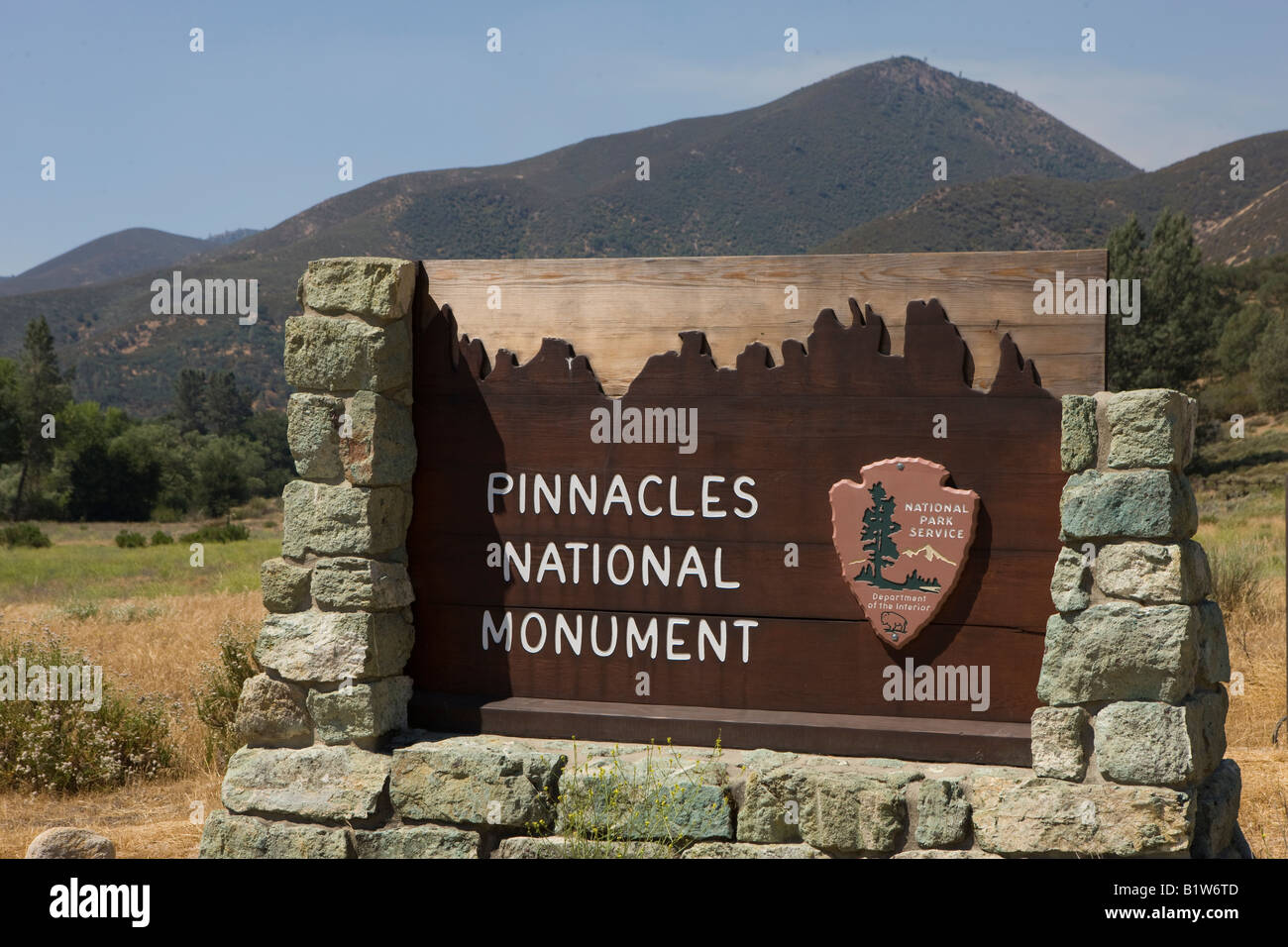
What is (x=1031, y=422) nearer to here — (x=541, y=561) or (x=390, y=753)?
(x=541, y=561)

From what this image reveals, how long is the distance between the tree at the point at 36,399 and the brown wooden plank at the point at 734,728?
38755 millimetres

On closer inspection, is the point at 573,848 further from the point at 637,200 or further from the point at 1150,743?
the point at 637,200

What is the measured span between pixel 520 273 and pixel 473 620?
1308mm

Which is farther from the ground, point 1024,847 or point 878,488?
point 878,488

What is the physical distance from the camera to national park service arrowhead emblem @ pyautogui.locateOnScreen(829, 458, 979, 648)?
373 cm

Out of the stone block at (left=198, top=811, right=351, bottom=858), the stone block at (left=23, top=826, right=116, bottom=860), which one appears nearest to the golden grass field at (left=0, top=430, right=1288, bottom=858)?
the stone block at (left=23, top=826, right=116, bottom=860)

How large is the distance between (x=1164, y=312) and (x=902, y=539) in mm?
31097

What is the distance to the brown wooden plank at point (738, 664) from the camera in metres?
3.73

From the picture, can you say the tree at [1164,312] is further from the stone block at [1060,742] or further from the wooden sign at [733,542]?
the stone block at [1060,742]

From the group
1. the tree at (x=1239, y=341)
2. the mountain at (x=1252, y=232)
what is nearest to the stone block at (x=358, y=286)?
the tree at (x=1239, y=341)

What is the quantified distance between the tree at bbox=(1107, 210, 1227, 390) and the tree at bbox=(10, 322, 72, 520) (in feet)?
110

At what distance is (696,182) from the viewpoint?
9675 centimetres

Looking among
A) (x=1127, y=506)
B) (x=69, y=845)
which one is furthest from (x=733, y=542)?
(x=69, y=845)

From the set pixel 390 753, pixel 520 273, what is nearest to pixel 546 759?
pixel 390 753
